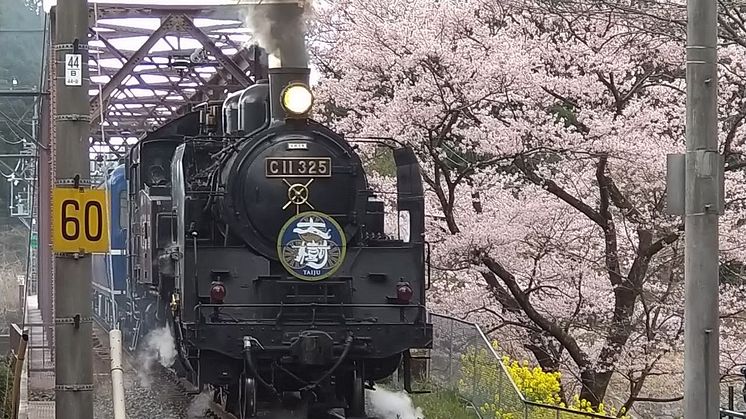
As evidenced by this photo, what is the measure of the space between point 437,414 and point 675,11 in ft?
16.5

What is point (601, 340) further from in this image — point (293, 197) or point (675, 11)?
point (293, 197)

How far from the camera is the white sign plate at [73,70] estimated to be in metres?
7.06

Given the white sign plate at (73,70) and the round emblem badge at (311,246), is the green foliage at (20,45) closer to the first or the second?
the round emblem badge at (311,246)

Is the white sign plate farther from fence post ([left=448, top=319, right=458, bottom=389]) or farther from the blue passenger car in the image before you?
the blue passenger car

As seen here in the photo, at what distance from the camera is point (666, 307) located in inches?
504

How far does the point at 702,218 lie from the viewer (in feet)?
22.1

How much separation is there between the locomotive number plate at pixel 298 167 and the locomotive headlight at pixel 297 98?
0.48m

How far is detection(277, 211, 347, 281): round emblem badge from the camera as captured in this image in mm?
9523

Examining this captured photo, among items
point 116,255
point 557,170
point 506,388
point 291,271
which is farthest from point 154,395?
point 116,255

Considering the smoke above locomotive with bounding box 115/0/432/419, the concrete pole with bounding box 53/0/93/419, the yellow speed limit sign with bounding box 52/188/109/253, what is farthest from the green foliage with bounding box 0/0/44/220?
the yellow speed limit sign with bounding box 52/188/109/253

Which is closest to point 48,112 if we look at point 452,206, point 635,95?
point 452,206

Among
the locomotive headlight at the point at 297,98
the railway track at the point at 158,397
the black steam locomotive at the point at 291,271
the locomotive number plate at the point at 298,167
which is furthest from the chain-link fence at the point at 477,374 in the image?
the locomotive headlight at the point at 297,98

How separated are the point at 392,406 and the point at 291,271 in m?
2.71

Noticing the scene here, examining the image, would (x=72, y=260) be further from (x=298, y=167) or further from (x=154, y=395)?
(x=154, y=395)
